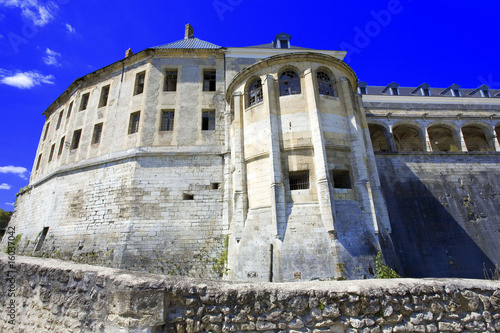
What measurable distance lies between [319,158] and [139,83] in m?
11.6

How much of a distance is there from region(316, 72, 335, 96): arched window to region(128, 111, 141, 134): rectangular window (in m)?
9.31

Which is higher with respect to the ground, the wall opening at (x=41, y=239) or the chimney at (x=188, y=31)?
the chimney at (x=188, y=31)

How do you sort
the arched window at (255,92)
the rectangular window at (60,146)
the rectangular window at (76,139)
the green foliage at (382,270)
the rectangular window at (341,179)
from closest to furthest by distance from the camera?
the green foliage at (382,270) < the rectangular window at (341,179) < the arched window at (255,92) < the rectangular window at (76,139) < the rectangular window at (60,146)

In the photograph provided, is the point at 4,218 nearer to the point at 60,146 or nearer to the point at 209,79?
the point at 60,146

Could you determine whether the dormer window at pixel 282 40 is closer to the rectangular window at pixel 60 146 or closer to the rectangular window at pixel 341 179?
the rectangular window at pixel 341 179

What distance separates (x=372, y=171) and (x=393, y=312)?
24.8ft

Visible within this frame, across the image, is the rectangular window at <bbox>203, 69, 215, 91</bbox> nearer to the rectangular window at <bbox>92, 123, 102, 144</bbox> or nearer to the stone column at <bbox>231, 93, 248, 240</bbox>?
the stone column at <bbox>231, 93, 248, 240</bbox>

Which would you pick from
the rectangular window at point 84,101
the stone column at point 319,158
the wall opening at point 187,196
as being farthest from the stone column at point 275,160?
the rectangular window at point 84,101

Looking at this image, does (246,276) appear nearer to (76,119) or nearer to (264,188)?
(264,188)

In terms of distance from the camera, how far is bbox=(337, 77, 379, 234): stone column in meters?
8.58

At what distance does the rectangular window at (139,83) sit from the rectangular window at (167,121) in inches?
93.7

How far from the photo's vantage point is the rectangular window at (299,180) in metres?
8.86

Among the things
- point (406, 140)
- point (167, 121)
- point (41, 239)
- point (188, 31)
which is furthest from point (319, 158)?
point (188, 31)

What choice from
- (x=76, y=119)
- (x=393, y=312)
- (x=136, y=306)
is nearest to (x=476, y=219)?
(x=393, y=312)
